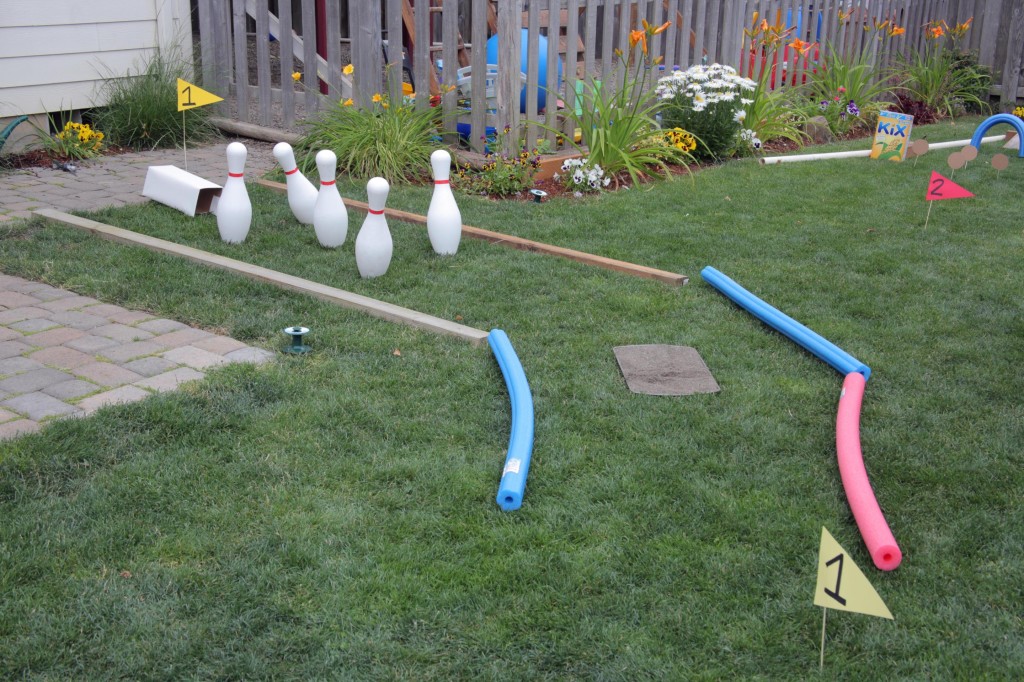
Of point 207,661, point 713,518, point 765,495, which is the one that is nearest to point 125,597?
point 207,661

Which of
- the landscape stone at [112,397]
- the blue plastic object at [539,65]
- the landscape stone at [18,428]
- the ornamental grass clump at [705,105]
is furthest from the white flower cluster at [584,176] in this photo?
the landscape stone at [18,428]

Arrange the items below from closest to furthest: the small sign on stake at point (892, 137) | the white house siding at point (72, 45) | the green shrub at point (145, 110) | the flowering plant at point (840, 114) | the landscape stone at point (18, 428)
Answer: the landscape stone at point (18, 428)
the white house siding at point (72, 45)
the green shrub at point (145, 110)
the small sign on stake at point (892, 137)
the flowering plant at point (840, 114)

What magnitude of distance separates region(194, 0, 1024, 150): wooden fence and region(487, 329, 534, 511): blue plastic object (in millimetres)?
3716

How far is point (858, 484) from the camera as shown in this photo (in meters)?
2.82

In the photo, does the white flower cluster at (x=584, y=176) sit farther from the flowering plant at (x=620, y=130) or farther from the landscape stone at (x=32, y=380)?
the landscape stone at (x=32, y=380)

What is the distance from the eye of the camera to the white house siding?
287 inches

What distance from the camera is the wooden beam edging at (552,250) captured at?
16.1 feet

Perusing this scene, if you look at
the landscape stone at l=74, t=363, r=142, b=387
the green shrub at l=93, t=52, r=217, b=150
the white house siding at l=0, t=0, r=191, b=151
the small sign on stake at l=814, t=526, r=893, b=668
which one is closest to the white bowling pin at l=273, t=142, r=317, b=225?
the landscape stone at l=74, t=363, r=142, b=387

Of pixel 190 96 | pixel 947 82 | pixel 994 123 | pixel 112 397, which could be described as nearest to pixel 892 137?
pixel 994 123

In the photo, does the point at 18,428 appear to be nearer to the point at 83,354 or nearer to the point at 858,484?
the point at 83,354

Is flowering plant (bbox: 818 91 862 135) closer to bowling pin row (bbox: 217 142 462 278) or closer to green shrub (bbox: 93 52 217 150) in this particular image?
bowling pin row (bbox: 217 142 462 278)

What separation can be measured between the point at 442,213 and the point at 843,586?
→ 3.33 metres

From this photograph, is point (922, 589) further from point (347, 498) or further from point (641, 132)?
point (641, 132)

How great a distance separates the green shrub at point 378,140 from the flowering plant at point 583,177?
102 cm
